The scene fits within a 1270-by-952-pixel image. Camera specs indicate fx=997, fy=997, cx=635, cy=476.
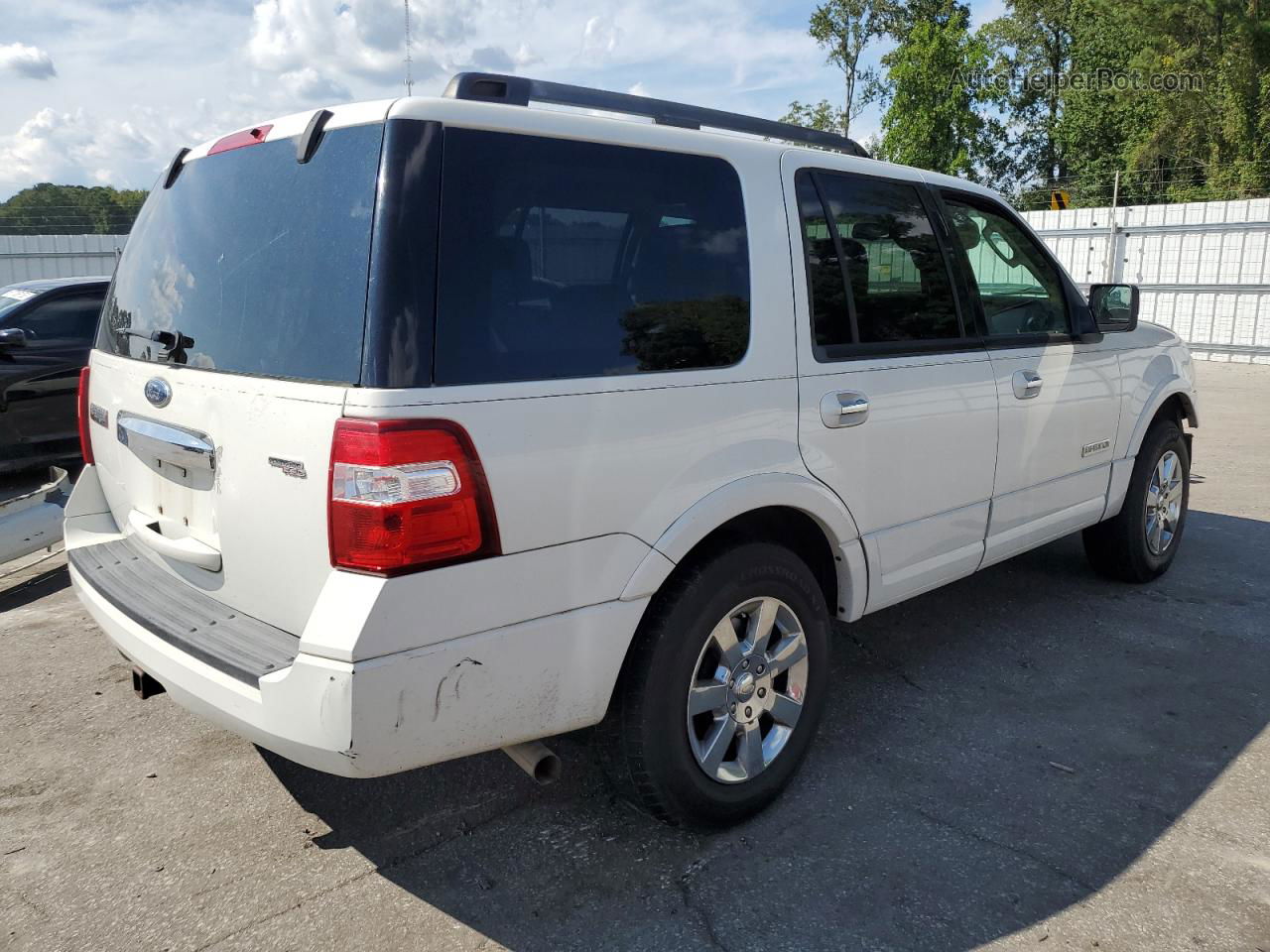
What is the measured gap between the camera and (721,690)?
2814 mm

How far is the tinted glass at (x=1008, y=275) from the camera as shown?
Result: 12.7 feet

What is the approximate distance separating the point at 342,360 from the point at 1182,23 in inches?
1659

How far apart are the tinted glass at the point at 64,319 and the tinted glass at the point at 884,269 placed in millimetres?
6574

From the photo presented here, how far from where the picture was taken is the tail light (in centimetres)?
212

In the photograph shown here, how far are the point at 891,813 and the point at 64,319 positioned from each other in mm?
7315

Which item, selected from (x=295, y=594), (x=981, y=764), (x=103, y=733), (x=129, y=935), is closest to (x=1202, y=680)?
(x=981, y=764)

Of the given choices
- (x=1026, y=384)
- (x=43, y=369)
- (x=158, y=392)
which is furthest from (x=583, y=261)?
(x=43, y=369)

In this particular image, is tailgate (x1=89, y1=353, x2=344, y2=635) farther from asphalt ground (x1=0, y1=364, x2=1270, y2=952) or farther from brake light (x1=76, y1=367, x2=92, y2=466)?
asphalt ground (x1=0, y1=364, x2=1270, y2=952)

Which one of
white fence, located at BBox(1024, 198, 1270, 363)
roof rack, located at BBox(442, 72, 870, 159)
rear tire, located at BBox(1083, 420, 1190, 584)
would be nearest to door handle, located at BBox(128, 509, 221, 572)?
roof rack, located at BBox(442, 72, 870, 159)

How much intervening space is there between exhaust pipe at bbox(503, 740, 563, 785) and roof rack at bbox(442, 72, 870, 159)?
1.62m

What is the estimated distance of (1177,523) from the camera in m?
5.34

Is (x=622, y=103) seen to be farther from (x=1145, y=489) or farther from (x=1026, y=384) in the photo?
(x=1145, y=489)

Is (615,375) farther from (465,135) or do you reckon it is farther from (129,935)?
(129,935)

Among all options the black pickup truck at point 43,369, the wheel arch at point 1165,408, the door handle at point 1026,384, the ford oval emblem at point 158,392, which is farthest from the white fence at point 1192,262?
the ford oval emblem at point 158,392
